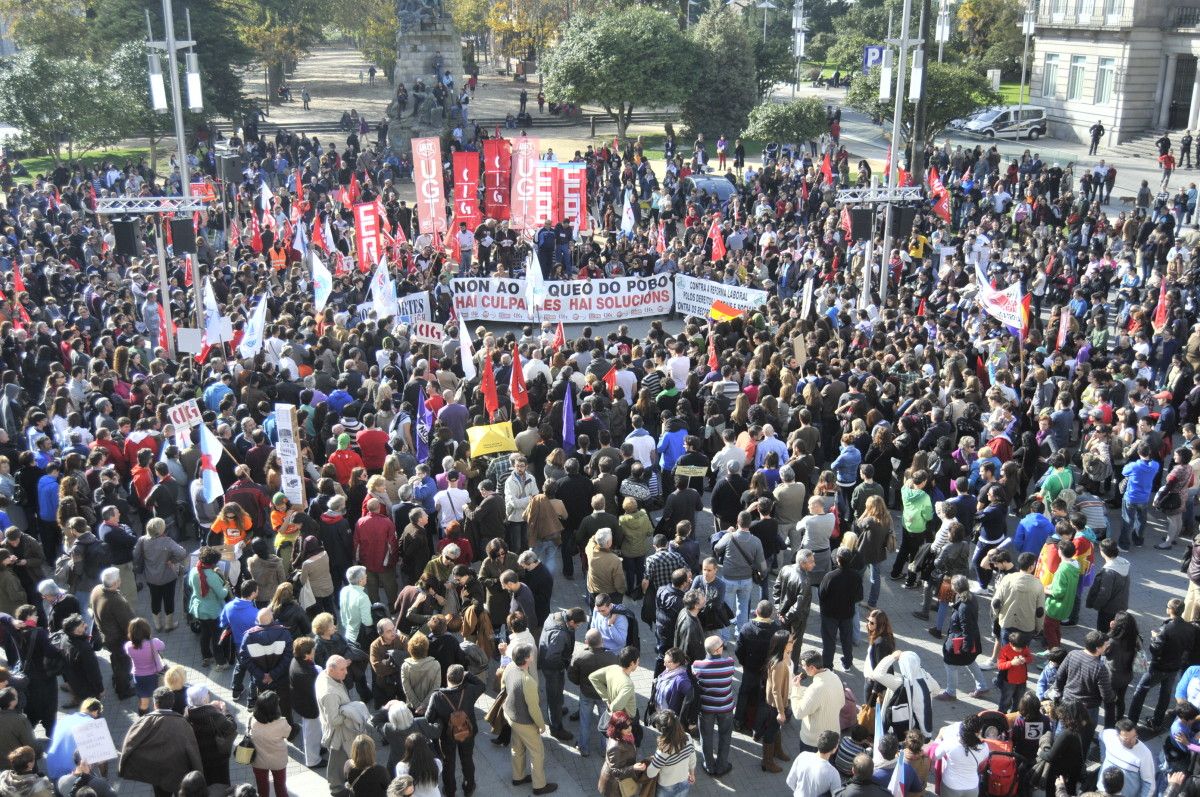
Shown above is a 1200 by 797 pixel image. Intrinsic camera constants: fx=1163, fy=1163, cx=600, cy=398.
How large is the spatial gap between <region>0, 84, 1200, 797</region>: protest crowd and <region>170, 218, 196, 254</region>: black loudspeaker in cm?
8

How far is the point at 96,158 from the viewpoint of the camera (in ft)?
153

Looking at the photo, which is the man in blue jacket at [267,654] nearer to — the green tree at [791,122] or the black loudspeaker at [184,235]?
the black loudspeaker at [184,235]

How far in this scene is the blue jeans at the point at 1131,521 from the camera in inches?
546

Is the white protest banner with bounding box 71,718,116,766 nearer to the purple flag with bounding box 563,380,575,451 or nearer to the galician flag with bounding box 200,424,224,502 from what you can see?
the galician flag with bounding box 200,424,224,502

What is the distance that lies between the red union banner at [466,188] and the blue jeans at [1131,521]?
47.0 ft

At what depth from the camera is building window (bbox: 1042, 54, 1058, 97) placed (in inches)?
1905

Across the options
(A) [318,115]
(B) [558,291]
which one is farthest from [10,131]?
(B) [558,291]

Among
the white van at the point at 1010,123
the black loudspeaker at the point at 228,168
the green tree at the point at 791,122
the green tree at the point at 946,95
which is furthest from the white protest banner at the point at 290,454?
the white van at the point at 1010,123

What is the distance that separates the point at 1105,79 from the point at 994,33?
61.9 feet

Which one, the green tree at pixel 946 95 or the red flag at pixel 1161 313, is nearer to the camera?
the red flag at pixel 1161 313

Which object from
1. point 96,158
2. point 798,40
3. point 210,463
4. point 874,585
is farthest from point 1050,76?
point 210,463

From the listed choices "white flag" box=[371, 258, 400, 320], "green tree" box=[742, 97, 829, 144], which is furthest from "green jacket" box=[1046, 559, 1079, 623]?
"green tree" box=[742, 97, 829, 144]

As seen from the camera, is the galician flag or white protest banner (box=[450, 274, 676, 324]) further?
white protest banner (box=[450, 274, 676, 324])

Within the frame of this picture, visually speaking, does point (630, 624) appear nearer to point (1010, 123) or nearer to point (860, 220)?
point (860, 220)
